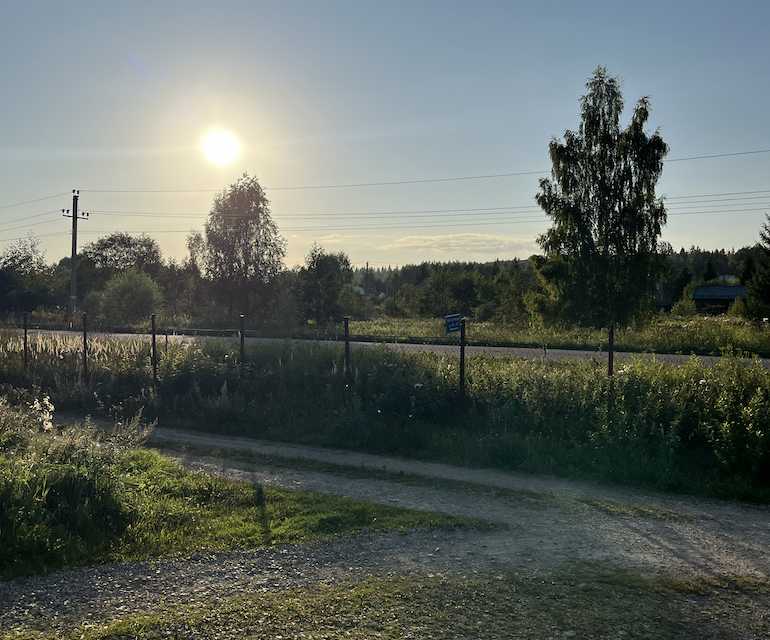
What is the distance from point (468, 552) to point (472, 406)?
5.64 metres

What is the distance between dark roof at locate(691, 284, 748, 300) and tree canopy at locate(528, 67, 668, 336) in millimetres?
52066

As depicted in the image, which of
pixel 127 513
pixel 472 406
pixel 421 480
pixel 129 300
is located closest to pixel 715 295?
pixel 129 300

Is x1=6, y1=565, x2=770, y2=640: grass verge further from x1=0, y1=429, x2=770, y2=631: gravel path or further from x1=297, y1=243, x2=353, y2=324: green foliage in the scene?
x1=297, y1=243, x2=353, y2=324: green foliage

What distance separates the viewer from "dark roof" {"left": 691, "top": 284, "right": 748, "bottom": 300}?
232 feet

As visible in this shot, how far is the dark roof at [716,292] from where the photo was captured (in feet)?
232

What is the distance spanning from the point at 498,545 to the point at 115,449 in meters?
5.36

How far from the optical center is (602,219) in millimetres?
24938

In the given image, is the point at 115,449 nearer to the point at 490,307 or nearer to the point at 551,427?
the point at 551,427

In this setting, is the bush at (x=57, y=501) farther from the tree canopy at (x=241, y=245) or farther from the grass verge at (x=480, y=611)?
the tree canopy at (x=241, y=245)

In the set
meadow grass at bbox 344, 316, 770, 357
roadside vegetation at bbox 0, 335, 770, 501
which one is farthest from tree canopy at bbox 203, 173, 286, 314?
roadside vegetation at bbox 0, 335, 770, 501

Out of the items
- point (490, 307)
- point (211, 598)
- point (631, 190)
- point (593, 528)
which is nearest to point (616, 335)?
point (631, 190)

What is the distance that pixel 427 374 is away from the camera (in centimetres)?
1273

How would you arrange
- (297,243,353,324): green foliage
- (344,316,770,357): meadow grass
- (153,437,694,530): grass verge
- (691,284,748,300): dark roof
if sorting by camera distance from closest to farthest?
1. (153,437,694,530): grass verge
2. (344,316,770,357): meadow grass
3. (297,243,353,324): green foliage
4. (691,284,748,300): dark roof

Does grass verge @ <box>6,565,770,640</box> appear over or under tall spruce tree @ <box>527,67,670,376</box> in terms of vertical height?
under
